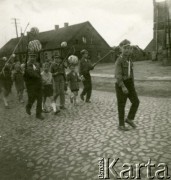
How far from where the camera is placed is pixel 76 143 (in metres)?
5.59

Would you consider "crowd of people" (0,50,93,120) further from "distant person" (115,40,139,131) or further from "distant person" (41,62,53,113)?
"distant person" (115,40,139,131)

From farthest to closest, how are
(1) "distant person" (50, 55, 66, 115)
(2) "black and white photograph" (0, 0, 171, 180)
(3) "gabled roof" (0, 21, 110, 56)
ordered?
(3) "gabled roof" (0, 21, 110, 56)
(1) "distant person" (50, 55, 66, 115)
(2) "black and white photograph" (0, 0, 171, 180)

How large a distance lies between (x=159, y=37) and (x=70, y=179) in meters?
46.1

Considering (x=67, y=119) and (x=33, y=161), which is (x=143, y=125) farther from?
(x=33, y=161)

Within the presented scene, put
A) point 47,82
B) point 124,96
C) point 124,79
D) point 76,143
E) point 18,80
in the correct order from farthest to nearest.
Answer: point 18,80
point 47,82
point 124,96
point 124,79
point 76,143

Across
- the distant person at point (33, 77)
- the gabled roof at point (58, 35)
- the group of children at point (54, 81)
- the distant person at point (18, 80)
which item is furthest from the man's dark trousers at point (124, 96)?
the gabled roof at point (58, 35)

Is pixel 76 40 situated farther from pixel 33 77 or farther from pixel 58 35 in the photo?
pixel 33 77

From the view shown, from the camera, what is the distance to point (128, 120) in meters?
6.40

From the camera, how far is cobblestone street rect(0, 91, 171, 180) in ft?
14.7

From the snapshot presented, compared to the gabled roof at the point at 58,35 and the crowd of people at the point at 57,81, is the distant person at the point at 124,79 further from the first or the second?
the gabled roof at the point at 58,35

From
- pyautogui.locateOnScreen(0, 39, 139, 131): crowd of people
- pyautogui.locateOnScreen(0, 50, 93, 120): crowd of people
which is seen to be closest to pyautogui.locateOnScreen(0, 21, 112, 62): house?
pyautogui.locateOnScreen(0, 50, 93, 120): crowd of people

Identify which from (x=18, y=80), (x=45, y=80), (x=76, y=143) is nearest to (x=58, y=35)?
(x=18, y=80)

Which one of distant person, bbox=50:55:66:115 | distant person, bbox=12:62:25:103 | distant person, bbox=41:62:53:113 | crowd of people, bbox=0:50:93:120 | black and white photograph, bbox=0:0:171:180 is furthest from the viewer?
distant person, bbox=12:62:25:103

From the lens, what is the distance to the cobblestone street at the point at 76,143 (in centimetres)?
449
